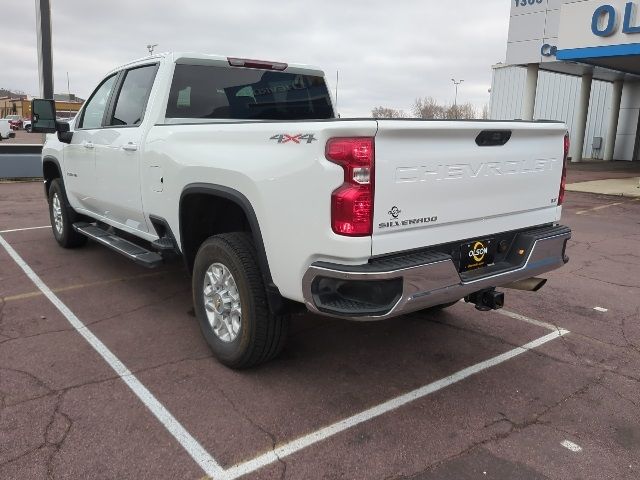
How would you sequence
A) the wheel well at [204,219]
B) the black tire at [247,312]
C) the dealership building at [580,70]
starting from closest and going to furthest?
1. the black tire at [247,312]
2. the wheel well at [204,219]
3. the dealership building at [580,70]

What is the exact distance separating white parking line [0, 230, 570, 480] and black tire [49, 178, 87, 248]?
206 cm

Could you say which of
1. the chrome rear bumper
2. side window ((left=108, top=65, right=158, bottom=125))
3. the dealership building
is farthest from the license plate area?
the dealership building

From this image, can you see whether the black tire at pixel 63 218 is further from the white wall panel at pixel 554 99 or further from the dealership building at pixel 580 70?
the white wall panel at pixel 554 99

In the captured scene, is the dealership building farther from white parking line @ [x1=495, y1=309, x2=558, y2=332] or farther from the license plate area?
the license plate area

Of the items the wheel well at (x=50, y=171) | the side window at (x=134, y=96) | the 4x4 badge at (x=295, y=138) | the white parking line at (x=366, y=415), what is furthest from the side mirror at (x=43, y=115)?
the white parking line at (x=366, y=415)

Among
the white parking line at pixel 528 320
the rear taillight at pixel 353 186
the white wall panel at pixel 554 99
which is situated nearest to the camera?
the rear taillight at pixel 353 186

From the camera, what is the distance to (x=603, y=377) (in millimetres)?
3656

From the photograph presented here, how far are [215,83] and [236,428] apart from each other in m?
2.84

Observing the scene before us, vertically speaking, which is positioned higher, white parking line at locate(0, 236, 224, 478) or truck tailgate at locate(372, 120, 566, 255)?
truck tailgate at locate(372, 120, 566, 255)

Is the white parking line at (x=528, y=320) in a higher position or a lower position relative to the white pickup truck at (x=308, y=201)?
lower

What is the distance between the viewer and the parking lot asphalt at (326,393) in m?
2.71

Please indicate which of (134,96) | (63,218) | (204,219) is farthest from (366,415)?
(63,218)

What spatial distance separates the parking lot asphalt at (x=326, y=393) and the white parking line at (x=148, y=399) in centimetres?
1

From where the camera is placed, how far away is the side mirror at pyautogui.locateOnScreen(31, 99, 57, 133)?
5672 mm
